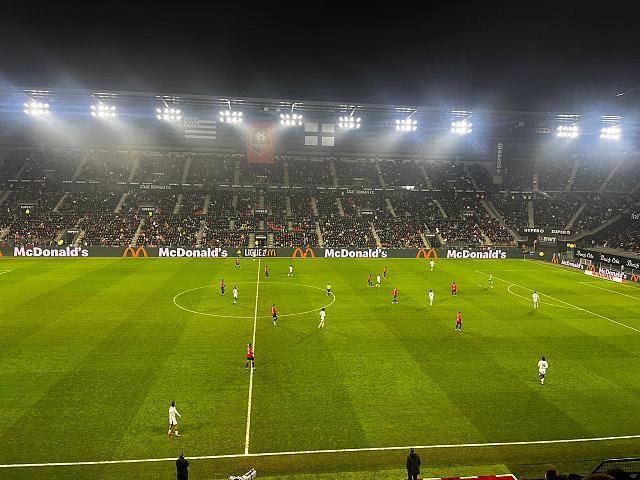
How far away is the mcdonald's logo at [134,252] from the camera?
54781mm

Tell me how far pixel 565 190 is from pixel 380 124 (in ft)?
115

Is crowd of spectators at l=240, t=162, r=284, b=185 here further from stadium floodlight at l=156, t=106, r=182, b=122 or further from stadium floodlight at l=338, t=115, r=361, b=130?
stadium floodlight at l=156, t=106, r=182, b=122

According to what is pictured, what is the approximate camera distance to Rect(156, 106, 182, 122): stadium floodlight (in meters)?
64.2

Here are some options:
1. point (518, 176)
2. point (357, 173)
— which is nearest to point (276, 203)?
point (357, 173)

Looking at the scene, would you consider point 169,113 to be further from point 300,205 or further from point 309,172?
point 309,172

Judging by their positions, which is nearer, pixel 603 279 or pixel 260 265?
pixel 603 279

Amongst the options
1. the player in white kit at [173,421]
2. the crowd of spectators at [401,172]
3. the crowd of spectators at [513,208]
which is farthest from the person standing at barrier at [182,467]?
the crowd of spectators at [401,172]

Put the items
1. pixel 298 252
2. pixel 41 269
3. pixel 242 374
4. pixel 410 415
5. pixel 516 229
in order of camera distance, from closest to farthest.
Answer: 1. pixel 410 415
2. pixel 242 374
3. pixel 41 269
4. pixel 298 252
5. pixel 516 229

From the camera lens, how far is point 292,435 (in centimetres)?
1379

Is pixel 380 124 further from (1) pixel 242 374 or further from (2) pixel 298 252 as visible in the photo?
(1) pixel 242 374

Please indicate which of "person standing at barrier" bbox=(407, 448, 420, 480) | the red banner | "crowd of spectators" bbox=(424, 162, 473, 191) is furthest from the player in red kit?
"crowd of spectators" bbox=(424, 162, 473, 191)

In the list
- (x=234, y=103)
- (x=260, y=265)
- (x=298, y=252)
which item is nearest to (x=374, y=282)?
(x=260, y=265)

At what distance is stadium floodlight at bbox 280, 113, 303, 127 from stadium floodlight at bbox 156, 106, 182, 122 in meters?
14.3

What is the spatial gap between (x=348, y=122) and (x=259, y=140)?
14.8 m
